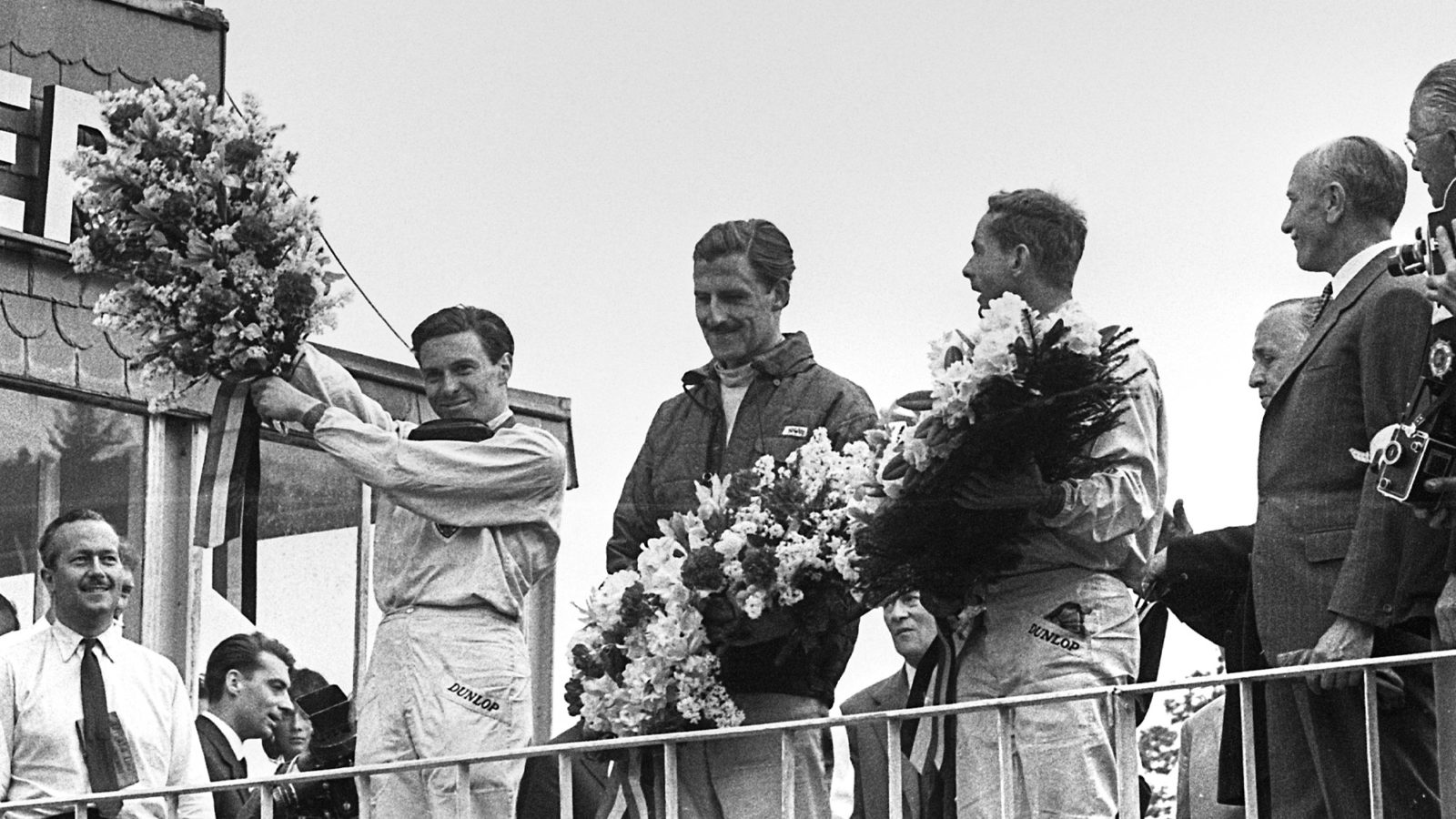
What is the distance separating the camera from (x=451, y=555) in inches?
269

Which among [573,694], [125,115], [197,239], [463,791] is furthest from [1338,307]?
[125,115]

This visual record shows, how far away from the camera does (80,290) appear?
11.3 meters

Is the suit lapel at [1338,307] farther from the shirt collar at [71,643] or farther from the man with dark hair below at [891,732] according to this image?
the shirt collar at [71,643]

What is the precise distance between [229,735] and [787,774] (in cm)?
418

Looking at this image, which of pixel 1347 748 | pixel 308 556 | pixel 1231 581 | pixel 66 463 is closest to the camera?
pixel 1347 748

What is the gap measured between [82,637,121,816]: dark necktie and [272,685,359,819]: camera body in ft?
1.68

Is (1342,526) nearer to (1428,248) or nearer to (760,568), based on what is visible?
(1428,248)

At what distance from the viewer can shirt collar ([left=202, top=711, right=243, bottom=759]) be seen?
30.5 feet

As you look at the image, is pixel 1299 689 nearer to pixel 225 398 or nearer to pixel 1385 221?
pixel 1385 221

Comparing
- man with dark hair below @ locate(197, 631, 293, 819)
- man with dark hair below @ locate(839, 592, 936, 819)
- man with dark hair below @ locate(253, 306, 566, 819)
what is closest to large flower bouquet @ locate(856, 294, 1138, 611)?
man with dark hair below @ locate(839, 592, 936, 819)

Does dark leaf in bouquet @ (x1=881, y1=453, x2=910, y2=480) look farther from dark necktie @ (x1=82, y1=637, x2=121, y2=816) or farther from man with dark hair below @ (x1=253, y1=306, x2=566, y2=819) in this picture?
dark necktie @ (x1=82, y1=637, x2=121, y2=816)

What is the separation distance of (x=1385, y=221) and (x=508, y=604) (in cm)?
237

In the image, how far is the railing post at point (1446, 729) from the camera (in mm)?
4934

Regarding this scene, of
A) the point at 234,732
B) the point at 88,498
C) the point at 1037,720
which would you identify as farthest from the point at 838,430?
the point at 88,498
